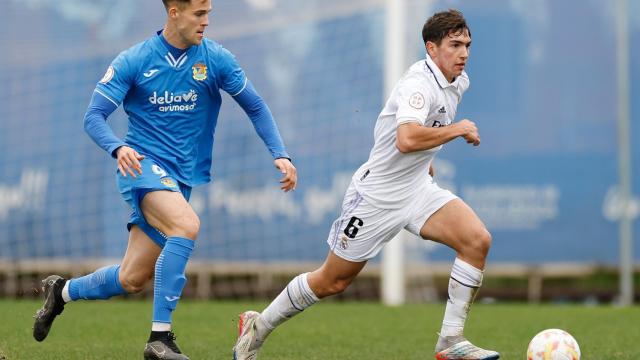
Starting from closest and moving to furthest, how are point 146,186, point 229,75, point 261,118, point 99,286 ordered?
point 146,186 → point 229,75 → point 261,118 → point 99,286

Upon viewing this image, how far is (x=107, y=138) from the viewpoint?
22.6 ft

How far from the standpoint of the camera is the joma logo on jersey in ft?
23.5

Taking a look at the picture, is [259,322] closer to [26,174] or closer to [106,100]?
[106,100]

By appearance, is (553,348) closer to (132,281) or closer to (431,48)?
(431,48)

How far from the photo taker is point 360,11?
683 inches

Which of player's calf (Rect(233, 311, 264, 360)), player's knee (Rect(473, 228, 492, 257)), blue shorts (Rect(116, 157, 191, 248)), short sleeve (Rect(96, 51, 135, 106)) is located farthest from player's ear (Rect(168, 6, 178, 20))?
player's knee (Rect(473, 228, 492, 257))

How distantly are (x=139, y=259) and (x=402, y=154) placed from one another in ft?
5.74

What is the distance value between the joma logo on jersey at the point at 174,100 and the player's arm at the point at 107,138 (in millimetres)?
272

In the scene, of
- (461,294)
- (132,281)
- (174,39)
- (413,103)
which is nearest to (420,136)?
(413,103)

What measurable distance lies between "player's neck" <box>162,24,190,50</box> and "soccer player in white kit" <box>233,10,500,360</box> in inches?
51.3

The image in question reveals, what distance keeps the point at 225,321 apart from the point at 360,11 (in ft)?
22.7

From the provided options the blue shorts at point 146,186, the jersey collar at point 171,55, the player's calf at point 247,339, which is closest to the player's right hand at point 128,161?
the blue shorts at point 146,186

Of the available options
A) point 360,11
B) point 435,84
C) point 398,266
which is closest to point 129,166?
point 435,84

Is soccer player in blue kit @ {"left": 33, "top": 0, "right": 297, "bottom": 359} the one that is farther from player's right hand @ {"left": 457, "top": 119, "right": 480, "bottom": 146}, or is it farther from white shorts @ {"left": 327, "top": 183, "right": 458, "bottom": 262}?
player's right hand @ {"left": 457, "top": 119, "right": 480, "bottom": 146}
